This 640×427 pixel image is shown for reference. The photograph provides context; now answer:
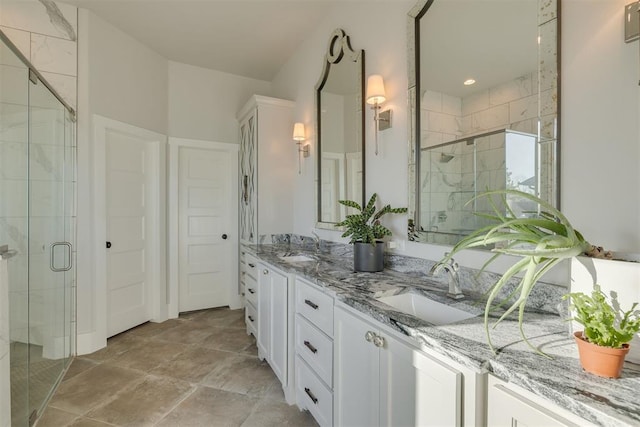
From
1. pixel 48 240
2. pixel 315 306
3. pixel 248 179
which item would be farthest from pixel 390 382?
pixel 248 179

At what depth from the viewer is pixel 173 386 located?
2.25 meters

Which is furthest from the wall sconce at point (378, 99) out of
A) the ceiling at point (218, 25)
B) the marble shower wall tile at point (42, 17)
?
the marble shower wall tile at point (42, 17)

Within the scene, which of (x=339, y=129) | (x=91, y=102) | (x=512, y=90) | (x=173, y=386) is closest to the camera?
(x=512, y=90)

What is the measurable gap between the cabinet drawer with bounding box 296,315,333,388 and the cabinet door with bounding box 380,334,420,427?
1.36 ft

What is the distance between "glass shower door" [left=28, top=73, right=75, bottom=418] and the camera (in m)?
2.16

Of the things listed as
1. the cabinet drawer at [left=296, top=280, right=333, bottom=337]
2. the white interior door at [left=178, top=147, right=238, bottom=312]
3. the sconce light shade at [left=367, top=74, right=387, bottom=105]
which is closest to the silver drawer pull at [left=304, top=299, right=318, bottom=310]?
the cabinet drawer at [left=296, top=280, right=333, bottom=337]

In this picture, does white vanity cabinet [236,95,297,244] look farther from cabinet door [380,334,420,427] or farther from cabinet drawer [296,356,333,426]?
cabinet door [380,334,420,427]

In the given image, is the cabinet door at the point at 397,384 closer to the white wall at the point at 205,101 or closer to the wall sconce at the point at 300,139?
the wall sconce at the point at 300,139

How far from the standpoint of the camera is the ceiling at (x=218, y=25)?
2.67 meters

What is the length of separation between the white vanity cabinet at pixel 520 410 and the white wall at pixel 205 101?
3909mm

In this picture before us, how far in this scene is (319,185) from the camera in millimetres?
2908

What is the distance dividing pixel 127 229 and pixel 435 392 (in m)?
3.37

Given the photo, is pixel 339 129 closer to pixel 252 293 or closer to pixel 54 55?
pixel 252 293

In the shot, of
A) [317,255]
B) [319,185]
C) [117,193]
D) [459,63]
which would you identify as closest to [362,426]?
[317,255]
